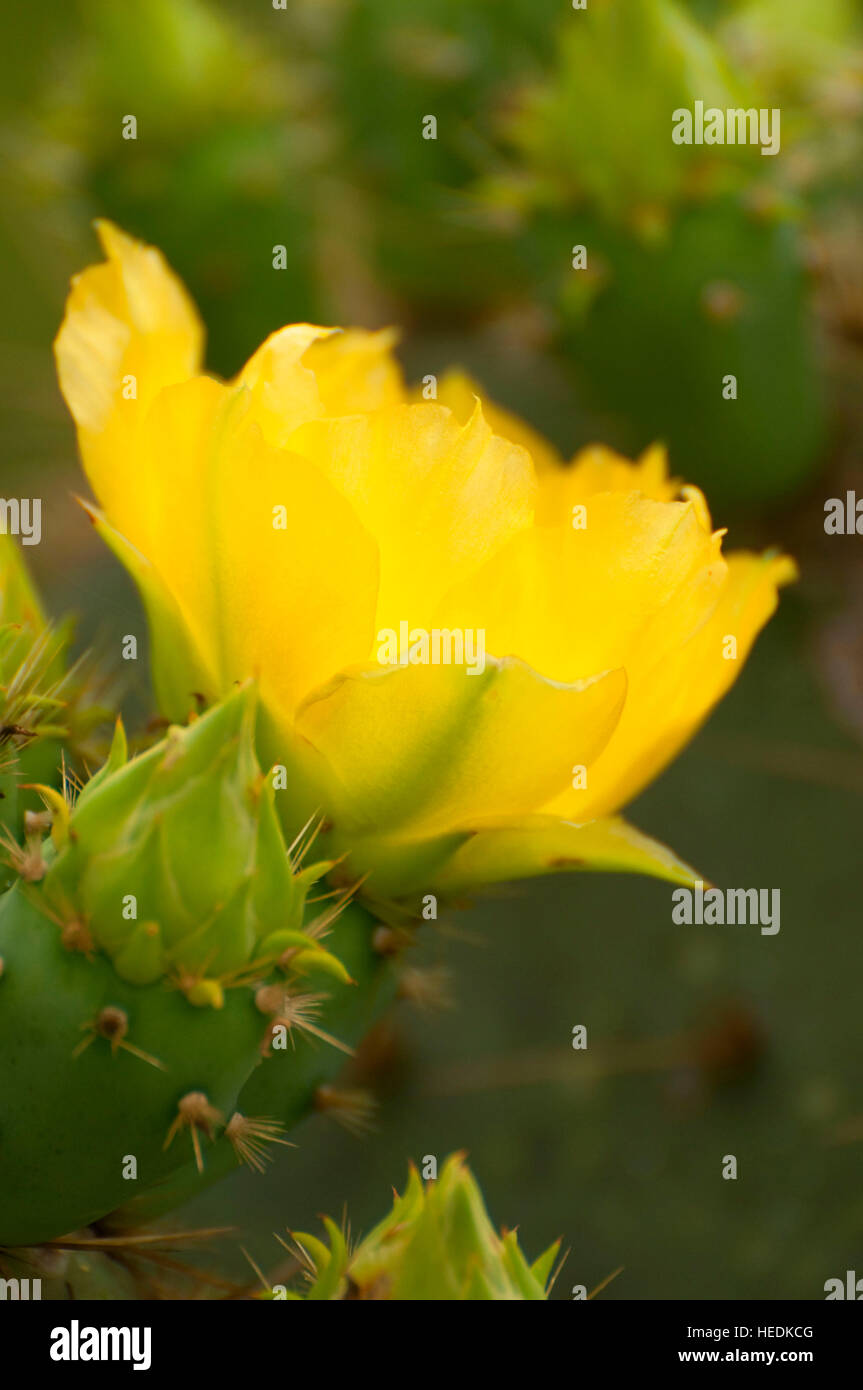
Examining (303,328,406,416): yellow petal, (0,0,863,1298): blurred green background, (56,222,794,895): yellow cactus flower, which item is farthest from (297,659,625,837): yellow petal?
(0,0,863,1298): blurred green background

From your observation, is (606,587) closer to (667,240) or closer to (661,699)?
(661,699)

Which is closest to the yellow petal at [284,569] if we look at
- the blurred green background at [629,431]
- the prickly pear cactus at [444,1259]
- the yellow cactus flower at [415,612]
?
the yellow cactus flower at [415,612]

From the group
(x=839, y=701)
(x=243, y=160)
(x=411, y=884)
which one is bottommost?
(x=411, y=884)

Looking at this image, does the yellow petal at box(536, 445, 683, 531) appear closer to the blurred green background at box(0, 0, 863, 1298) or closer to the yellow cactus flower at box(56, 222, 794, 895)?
the yellow cactus flower at box(56, 222, 794, 895)

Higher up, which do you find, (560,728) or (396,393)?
(396,393)

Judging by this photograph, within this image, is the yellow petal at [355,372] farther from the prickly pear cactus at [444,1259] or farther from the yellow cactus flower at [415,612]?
the prickly pear cactus at [444,1259]

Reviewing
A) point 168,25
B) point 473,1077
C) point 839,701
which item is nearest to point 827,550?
point 839,701

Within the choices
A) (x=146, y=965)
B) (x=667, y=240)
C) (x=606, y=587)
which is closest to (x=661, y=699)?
(x=606, y=587)
